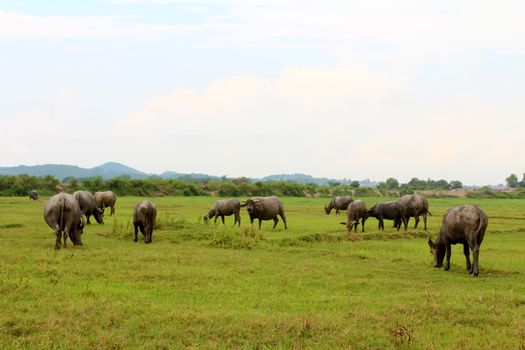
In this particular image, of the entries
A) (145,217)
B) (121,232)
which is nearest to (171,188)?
(121,232)

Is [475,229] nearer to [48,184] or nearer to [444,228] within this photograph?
[444,228]

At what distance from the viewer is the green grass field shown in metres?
7.55

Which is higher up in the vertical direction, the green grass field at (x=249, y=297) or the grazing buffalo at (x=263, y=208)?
the grazing buffalo at (x=263, y=208)

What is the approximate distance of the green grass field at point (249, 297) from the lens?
7.55m

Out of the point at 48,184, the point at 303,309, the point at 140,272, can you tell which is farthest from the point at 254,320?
the point at 48,184

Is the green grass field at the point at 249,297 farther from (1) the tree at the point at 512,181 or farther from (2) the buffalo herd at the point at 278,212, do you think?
(1) the tree at the point at 512,181

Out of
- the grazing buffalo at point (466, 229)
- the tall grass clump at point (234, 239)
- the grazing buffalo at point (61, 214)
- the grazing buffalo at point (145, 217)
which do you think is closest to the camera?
the grazing buffalo at point (466, 229)

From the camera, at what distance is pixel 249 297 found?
1002cm

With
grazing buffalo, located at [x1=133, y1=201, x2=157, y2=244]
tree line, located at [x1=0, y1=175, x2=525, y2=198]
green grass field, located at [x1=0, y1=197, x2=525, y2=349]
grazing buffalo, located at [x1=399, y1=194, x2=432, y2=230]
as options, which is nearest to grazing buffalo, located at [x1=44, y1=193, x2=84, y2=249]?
green grass field, located at [x1=0, y1=197, x2=525, y2=349]

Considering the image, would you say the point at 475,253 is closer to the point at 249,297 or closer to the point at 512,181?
the point at 249,297

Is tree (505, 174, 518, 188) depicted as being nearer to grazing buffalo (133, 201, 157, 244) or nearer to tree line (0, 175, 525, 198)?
tree line (0, 175, 525, 198)

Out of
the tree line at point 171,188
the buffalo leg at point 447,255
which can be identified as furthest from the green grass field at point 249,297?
the tree line at point 171,188

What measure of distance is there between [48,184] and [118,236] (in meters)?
A: 44.3

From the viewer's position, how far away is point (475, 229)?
13.0 metres
